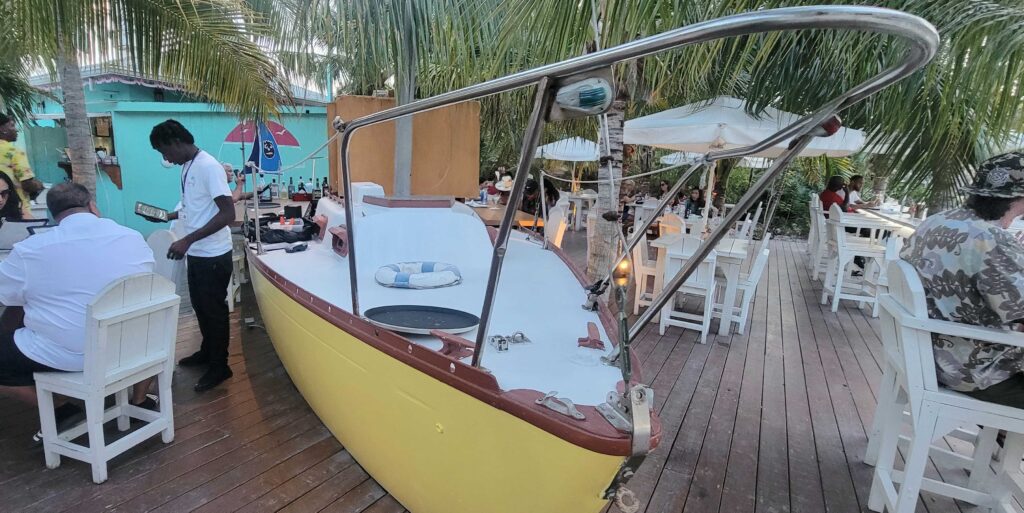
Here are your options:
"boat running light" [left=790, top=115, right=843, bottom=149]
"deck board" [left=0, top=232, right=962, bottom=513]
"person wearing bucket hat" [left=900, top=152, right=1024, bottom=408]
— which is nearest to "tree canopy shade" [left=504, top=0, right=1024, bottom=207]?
"person wearing bucket hat" [left=900, top=152, right=1024, bottom=408]

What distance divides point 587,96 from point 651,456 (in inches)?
82.5

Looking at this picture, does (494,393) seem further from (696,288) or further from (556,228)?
(556,228)

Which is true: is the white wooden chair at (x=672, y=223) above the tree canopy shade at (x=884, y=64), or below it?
below

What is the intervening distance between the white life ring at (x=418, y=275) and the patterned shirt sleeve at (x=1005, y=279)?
7.61ft

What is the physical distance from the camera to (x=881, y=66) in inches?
136

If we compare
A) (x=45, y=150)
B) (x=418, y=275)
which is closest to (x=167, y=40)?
(x=418, y=275)

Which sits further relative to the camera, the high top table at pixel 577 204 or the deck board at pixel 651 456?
the high top table at pixel 577 204

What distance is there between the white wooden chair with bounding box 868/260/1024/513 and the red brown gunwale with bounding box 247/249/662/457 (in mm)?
1262

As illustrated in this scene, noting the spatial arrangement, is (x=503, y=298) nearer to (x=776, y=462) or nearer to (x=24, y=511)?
(x=776, y=462)

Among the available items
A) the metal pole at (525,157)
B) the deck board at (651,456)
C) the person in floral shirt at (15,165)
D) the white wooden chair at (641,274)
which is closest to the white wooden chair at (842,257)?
the deck board at (651,456)

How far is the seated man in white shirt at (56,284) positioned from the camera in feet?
6.89

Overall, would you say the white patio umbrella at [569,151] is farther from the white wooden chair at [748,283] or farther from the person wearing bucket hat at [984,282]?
the person wearing bucket hat at [984,282]

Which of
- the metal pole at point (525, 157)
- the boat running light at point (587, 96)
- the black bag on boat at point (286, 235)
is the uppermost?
the boat running light at point (587, 96)

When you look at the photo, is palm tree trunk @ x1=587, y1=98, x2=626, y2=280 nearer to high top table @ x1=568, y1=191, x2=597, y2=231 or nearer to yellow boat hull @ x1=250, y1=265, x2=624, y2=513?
yellow boat hull @ x1=250, y1=265, x2=624, y2=513
